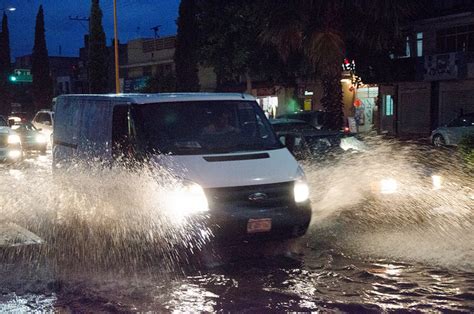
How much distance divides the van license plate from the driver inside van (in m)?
1.47

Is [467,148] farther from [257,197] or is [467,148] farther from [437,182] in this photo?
[257,197]

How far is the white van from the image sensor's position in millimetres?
7516

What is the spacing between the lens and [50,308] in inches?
249

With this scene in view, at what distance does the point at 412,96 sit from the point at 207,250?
31.9 metres

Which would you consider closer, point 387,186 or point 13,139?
point 387,186

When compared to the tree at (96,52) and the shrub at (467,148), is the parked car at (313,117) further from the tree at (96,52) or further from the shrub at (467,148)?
the tree at (96,52)

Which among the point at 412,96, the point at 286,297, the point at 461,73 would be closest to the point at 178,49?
the point at 412,96

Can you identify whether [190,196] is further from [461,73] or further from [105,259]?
[461,73]

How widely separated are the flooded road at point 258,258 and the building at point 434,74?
77.6ft

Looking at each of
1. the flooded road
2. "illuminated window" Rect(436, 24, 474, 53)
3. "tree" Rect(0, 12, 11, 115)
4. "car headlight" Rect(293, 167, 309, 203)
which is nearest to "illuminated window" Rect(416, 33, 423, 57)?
"illuminated window" Rect(436, 24, 474, 53)

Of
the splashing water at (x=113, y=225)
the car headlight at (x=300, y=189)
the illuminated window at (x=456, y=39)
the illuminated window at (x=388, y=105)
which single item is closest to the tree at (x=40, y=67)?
the illuminated window at (x=388, y=105)

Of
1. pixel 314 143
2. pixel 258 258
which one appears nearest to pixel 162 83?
pixel 314 143

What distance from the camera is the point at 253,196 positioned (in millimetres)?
7664

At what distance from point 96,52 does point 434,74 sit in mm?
27271
